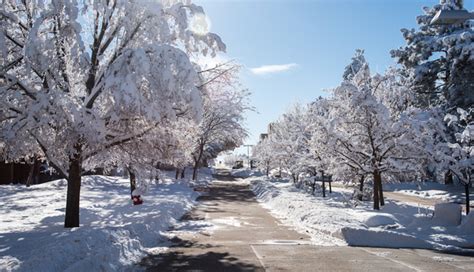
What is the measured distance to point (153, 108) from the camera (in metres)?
9.59

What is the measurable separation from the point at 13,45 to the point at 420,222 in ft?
44.5

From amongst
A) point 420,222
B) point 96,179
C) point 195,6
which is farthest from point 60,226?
point 96,179

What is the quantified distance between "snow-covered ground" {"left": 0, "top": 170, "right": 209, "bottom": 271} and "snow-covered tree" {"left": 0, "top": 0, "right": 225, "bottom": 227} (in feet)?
5.89

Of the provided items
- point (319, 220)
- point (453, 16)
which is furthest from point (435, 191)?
point (453, 16)

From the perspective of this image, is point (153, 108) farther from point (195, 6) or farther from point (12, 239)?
point (12, 239)

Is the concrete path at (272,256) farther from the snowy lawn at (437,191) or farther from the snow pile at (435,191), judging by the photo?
the snow pile at (435,191)

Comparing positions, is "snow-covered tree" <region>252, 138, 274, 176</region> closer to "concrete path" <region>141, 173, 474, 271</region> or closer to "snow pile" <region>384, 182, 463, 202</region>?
"snow pile" <region>384, 182, 463, 202</region>

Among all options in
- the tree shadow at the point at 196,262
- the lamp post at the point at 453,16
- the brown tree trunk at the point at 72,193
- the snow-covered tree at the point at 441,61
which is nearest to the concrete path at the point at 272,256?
the tree shadow at the point at 196,262

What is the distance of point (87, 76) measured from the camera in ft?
37.1

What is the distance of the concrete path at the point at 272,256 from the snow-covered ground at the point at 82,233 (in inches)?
29.5

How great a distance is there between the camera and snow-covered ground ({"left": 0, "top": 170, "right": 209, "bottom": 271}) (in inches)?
296

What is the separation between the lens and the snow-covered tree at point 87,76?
30.4 feet

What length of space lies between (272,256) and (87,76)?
660cm

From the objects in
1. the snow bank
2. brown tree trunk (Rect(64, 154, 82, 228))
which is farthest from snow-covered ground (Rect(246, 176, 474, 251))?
brown tree trunk (Rect(64, 154, 82, 228))
